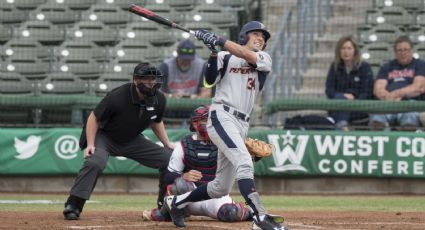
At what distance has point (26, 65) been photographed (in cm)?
1569

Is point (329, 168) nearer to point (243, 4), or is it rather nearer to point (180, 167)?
point (243, 4)

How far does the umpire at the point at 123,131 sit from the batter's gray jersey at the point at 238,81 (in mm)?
1330

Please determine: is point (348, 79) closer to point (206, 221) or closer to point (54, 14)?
point (206, 221)

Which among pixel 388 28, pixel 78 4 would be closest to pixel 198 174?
pixel 388 28

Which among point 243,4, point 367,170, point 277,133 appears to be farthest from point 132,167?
point 243,4

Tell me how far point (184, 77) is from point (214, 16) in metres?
2.62

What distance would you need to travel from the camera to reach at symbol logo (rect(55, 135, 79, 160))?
13.5 metres

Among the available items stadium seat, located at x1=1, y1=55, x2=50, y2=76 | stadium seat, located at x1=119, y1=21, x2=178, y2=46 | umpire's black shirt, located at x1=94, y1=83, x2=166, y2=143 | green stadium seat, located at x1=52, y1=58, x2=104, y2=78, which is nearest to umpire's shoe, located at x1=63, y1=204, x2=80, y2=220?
umpire's black shirt, located at x1=94, y1=83, x2=166, y2=143

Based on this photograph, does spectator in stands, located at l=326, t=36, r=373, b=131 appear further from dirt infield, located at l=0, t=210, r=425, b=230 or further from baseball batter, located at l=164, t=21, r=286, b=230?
baseball batter, located at l=164, t=21, r=286, b=230

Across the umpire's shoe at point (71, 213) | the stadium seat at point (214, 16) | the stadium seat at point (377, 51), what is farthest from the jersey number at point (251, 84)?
the stadium seat at point (214, 16)

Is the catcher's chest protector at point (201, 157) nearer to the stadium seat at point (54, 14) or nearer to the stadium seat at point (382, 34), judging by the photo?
the stadium seat at point (382, 34)

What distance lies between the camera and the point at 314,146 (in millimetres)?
13570

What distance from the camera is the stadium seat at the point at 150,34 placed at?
16234 millimetres

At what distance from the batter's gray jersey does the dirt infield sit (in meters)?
1.04
